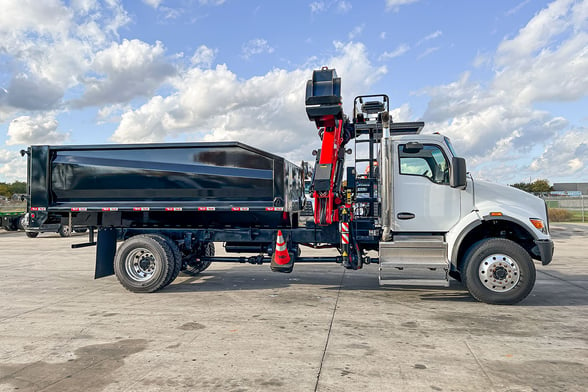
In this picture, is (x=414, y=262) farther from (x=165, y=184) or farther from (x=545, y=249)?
(x=165, y=184)

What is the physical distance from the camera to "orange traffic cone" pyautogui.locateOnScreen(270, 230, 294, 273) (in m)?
7.40

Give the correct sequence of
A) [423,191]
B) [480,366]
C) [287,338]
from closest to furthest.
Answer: [480,366]
[287,338]
[423,191]

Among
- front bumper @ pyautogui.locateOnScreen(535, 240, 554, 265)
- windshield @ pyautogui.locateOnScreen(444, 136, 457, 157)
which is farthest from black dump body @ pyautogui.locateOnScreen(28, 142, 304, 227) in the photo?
front bumper @ pyautogui.locateOnScreen(535, 240, 554, 265)

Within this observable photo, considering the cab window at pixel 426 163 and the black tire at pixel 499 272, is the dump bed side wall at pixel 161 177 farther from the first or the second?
the black tire at pixel 499 272

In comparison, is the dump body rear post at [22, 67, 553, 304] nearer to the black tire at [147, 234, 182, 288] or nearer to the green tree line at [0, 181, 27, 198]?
the black tire at [147, 234, 182, 288]

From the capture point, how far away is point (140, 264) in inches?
300

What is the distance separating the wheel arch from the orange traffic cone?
273cm

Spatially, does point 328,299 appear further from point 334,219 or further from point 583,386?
point 583,386

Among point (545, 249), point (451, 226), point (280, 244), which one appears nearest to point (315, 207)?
point (280, 244)

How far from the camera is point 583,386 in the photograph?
12.2 feet

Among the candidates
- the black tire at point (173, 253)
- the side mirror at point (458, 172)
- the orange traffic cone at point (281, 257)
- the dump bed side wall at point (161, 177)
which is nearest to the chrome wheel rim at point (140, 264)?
the black tire at point (173, 253)

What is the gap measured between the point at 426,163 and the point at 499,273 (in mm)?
2053

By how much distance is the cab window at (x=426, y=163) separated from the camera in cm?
Result: 693

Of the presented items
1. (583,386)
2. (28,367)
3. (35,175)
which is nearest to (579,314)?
(583,386)
